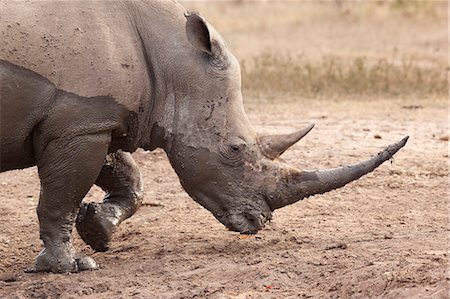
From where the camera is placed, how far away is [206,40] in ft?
22.0

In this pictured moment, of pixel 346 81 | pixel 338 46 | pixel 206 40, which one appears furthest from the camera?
pixel 338 46

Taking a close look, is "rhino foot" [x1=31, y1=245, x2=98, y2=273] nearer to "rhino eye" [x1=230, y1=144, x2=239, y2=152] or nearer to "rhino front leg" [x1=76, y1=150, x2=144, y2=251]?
"rhino front leg" [x1=76, y1=150, x2=144, y2=251]

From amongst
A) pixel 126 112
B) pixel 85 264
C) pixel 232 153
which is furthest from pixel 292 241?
pixel 126 112

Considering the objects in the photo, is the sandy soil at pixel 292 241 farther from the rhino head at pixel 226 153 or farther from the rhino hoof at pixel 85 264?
the rhino head at pixel 226 153

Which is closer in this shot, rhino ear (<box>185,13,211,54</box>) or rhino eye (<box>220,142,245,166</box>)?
rhino ear (<box>185,13,211,54</box>)

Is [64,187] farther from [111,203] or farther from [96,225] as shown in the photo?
[111,203]

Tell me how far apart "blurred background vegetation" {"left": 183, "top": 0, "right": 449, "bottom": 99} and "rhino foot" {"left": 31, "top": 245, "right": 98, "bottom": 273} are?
6530mm

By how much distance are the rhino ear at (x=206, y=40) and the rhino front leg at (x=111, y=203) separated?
1115mm

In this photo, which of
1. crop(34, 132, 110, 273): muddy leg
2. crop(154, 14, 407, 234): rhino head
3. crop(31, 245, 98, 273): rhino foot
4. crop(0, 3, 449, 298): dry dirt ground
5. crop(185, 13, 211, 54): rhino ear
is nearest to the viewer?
crop(0, 3, 449, 298): dry dirt ground

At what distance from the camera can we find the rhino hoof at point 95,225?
727 centimetres

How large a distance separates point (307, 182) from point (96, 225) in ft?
4.50

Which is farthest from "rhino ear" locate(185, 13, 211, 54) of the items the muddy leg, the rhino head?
the muddy leg

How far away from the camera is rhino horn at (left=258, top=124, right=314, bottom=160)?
6887 millimetres

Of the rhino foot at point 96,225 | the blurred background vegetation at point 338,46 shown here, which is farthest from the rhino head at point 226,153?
the blurred background vegetation at point 338,46
